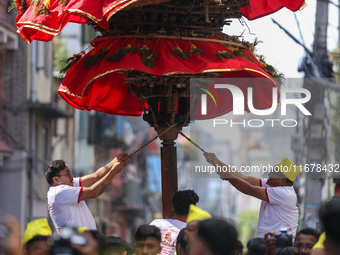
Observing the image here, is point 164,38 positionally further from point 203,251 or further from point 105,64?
point 203,251

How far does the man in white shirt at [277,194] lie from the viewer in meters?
5.88

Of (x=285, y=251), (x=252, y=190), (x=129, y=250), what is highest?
(x=252, y=190)

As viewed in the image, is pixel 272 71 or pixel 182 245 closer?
pixel 182 245

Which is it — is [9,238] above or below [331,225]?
below

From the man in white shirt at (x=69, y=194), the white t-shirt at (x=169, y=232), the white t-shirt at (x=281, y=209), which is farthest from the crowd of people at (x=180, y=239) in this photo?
the man in white shirt at (x=69, y=194)

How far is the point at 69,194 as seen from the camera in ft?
19.3

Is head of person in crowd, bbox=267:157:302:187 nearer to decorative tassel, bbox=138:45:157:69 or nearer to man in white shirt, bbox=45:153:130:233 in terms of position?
man in white shirt, bbox=45:153:130:233

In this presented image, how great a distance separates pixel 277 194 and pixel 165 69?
5.32 ft

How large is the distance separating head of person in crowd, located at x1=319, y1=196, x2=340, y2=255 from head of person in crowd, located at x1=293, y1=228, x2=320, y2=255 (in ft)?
3.71

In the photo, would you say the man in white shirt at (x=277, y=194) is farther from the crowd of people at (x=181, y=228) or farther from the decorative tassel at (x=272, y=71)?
the decorative tassel at (x=272, y=71)

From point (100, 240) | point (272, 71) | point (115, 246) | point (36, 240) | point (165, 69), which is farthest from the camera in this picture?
point (272, 71)

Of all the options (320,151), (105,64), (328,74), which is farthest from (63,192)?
(328,74)

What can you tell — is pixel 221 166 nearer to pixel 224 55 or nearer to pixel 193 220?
pixel 224 55

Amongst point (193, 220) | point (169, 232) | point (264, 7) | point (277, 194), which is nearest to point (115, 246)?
point (169, 232)
